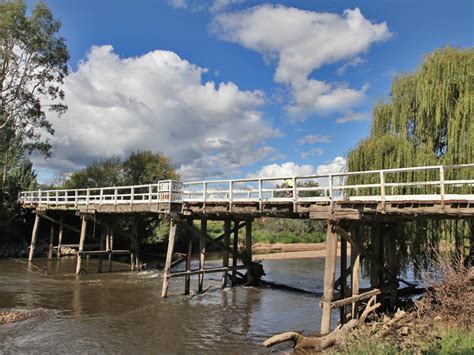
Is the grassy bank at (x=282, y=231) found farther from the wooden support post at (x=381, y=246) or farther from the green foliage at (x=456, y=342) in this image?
the green foliage at (x=456, y=342)

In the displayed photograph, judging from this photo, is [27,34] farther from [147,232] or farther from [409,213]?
[409,213]

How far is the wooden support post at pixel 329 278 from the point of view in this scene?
10.8 m

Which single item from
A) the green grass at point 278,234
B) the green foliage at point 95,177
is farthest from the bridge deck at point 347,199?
the green grass at point 278,234

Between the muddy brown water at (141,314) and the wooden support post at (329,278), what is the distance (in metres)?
1.12

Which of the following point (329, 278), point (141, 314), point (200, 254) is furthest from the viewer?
point (200, 254)

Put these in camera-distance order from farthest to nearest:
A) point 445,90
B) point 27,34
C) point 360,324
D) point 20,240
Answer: point 20,240 < point 27,34 < point 445,90 < point 360,324

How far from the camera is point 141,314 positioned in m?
14.1

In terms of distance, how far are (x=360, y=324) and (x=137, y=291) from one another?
34.4ft

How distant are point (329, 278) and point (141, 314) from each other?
6618mm

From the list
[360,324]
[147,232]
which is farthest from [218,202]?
[147,232]

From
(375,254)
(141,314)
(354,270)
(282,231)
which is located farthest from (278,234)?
(354,270)

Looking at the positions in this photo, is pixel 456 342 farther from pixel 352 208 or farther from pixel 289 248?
pixel 289 248

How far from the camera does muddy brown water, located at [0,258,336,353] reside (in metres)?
10.9

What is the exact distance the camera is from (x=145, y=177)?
41.1 metres
